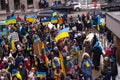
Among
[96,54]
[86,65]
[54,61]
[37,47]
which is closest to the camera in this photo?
[86,65]

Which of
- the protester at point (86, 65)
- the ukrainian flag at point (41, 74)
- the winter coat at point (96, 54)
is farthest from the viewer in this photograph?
the winter coat at point (96, 54)

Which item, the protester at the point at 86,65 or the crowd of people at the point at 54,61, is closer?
the crowd of people at the point at 54,61

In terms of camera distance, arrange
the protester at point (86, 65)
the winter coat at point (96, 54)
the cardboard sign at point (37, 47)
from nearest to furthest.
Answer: the protester at point (86, 65), the winter coat at point (96, 54), the cardboard sign at point (37, 47)

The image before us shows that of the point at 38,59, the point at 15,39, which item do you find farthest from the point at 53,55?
the point at 15,39

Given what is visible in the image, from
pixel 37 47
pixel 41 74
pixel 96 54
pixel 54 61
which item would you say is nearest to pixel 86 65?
pixel 54 61

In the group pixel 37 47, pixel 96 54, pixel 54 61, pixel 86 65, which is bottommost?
pixel 96 54

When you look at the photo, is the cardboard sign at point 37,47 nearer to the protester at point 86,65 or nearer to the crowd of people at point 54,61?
the crowd of people at point 54,61

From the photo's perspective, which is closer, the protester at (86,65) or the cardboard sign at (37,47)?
the protester at (86,65)

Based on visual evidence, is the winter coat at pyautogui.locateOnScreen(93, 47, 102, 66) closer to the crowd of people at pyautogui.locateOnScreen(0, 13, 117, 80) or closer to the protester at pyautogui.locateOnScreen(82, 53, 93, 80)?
the crowd of people at pyautogui.locateOnScreen(0, 13, 117, 80)

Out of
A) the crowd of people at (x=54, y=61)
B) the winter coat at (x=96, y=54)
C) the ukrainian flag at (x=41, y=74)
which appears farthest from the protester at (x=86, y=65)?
the winter coat at (x=96, y=54)

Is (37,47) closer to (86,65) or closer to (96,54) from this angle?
(96,54)

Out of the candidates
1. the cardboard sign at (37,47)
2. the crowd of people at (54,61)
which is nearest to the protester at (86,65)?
the crowd of people at (54,61)

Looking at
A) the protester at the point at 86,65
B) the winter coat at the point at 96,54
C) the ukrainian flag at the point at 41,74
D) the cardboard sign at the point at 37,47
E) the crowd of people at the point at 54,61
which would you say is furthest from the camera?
the cardboard sign at the point at 37,47

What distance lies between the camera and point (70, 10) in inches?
2154
